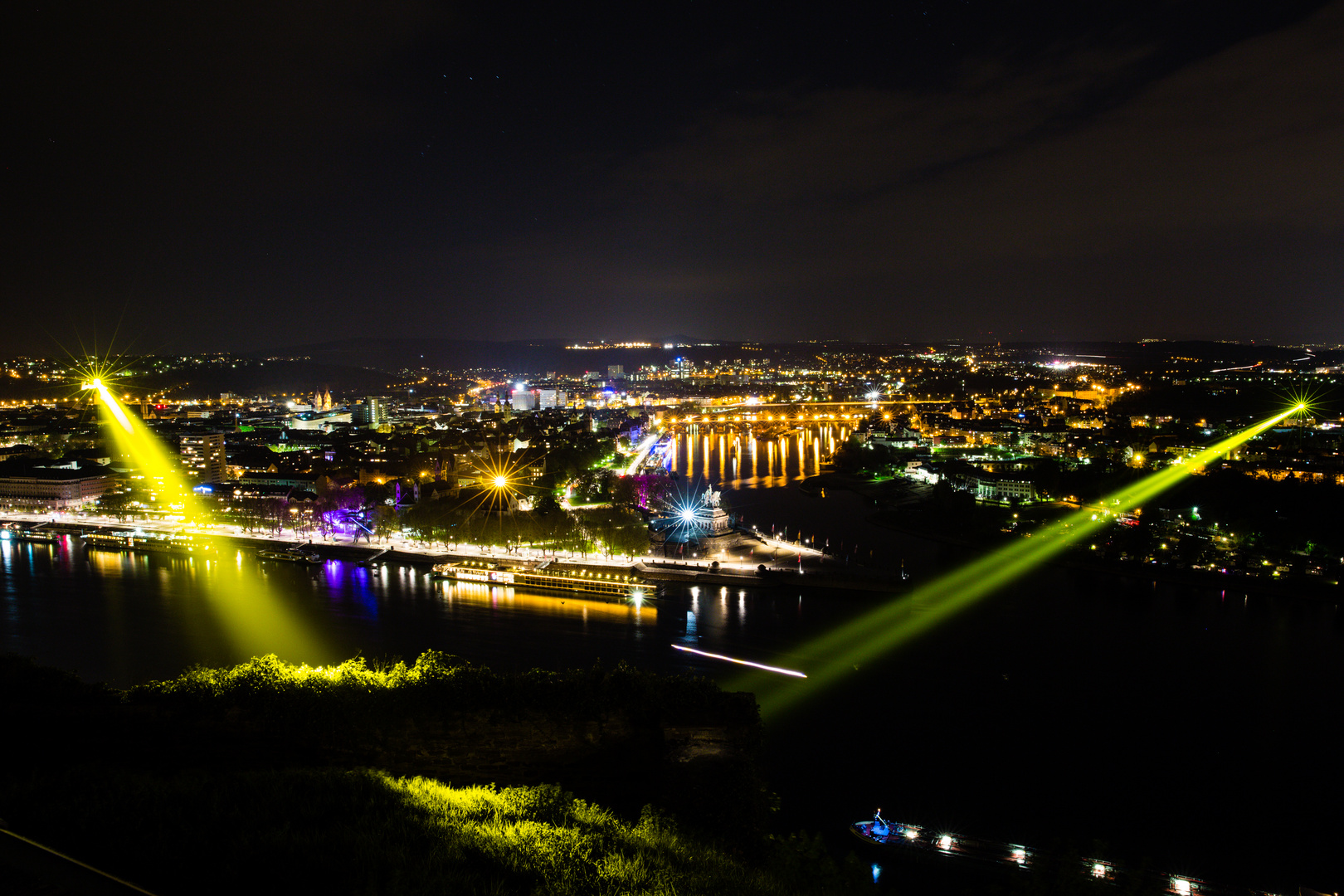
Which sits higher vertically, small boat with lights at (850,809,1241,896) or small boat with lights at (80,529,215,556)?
small boat with lights at (850,809,1241,896)

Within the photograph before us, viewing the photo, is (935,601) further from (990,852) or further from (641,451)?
(641,451)

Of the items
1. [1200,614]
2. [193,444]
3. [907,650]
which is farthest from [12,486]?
[1200,614]

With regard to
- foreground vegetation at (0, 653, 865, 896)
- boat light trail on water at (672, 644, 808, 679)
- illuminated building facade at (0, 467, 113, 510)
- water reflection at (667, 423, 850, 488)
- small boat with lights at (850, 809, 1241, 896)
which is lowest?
water reflection at (667, 423, 850, 488)

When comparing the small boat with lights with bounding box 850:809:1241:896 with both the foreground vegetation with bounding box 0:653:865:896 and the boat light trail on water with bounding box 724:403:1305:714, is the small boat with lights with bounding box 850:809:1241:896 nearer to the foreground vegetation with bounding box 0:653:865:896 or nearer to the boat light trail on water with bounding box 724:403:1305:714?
the foreground vegetation with bounding box 0:653:865:896

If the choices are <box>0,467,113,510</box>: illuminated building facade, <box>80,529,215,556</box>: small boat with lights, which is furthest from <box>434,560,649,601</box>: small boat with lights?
<box>0,467,113,510</box>: illuminated building facade

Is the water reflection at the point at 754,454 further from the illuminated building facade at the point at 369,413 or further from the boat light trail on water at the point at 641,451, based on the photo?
the illuminated building facade at the point at 369,413

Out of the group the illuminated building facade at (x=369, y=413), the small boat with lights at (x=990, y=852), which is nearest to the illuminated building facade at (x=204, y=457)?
the illuminated building facade at (x=369, y=413)

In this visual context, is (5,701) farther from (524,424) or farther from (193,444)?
(524,424)
